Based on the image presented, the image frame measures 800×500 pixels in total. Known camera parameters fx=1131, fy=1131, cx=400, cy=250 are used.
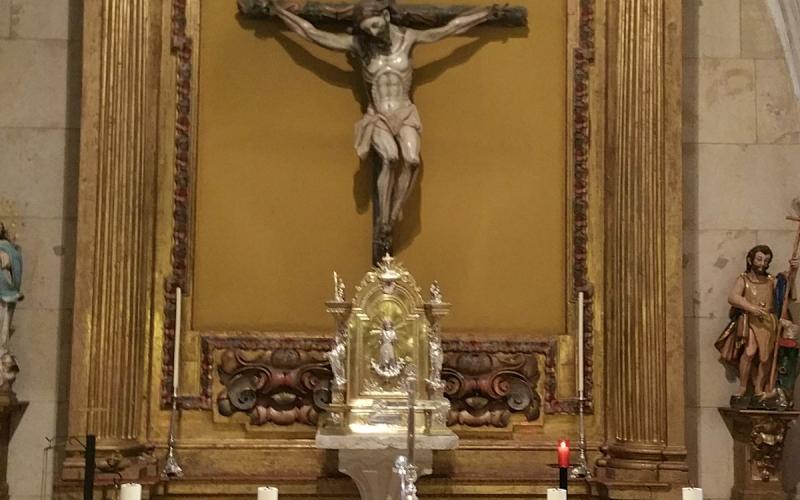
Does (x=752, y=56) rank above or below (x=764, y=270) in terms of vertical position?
above

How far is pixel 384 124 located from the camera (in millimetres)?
6812

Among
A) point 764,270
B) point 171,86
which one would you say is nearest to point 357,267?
point 171,86

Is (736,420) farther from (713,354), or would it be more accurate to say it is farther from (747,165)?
(747,165)

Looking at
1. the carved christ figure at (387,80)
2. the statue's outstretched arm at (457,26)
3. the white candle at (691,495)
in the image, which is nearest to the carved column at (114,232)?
the carved christ figure at (387,80)

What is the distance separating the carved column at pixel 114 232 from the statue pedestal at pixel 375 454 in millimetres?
1304

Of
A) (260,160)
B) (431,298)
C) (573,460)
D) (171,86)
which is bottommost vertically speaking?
(573,460)

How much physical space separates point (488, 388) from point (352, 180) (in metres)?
1.54

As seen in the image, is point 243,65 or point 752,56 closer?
point 243,65

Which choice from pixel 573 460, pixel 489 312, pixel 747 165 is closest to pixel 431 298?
pixel 489 312

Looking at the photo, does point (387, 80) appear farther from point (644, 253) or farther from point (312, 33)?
point (644, 253)

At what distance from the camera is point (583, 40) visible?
7223mm

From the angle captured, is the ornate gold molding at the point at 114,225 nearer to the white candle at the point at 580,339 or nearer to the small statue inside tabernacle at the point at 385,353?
the small statue inside tabernacle at the point at 385,353

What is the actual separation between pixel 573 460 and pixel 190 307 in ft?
8.26

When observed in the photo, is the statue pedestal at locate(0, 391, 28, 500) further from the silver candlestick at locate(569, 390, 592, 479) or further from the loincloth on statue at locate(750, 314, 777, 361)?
the loincloth on statue at locate(750, 314, 777, 361)
